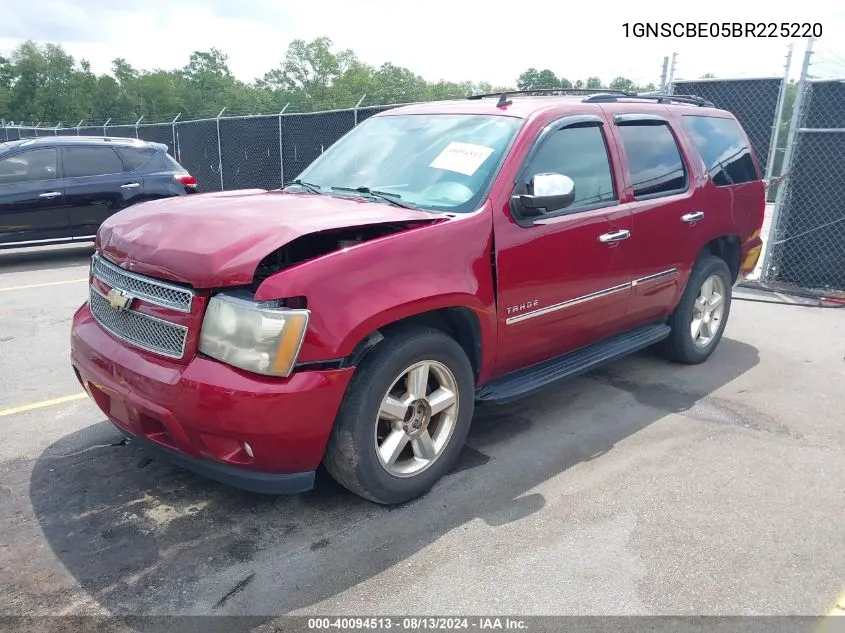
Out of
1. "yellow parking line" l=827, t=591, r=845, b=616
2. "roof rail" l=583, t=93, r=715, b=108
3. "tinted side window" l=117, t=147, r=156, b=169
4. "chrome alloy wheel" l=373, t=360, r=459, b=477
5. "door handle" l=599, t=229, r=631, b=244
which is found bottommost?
"yellow parking line" l=827, t=591, r=845, b=616

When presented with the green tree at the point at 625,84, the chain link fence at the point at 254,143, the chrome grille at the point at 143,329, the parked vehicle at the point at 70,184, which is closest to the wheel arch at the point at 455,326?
the chrome grille at the point at 143,329

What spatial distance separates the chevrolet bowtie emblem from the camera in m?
3.03

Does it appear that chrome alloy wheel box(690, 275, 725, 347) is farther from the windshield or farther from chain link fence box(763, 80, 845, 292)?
chain link fence box(763, 80, 845, 292)

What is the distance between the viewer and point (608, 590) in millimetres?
2646

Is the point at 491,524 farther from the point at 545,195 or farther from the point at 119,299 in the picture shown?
the point at 119,299

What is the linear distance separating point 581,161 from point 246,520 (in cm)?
274

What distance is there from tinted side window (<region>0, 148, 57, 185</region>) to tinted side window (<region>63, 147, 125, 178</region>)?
0.65 feet

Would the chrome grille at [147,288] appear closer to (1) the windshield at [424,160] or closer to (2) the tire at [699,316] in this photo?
(1) the windshield at [424,160]

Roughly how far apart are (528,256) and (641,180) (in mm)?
1339

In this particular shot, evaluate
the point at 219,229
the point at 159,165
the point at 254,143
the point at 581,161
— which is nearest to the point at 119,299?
the point at 219,229

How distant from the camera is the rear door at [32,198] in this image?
29.6 ft

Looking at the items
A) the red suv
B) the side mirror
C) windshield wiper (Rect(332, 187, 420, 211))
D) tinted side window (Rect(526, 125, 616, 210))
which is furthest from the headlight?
tinted side window (Rect(526, 125, 616, 210))

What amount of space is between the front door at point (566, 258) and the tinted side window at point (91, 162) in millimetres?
8069

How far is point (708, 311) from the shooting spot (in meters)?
5.41
